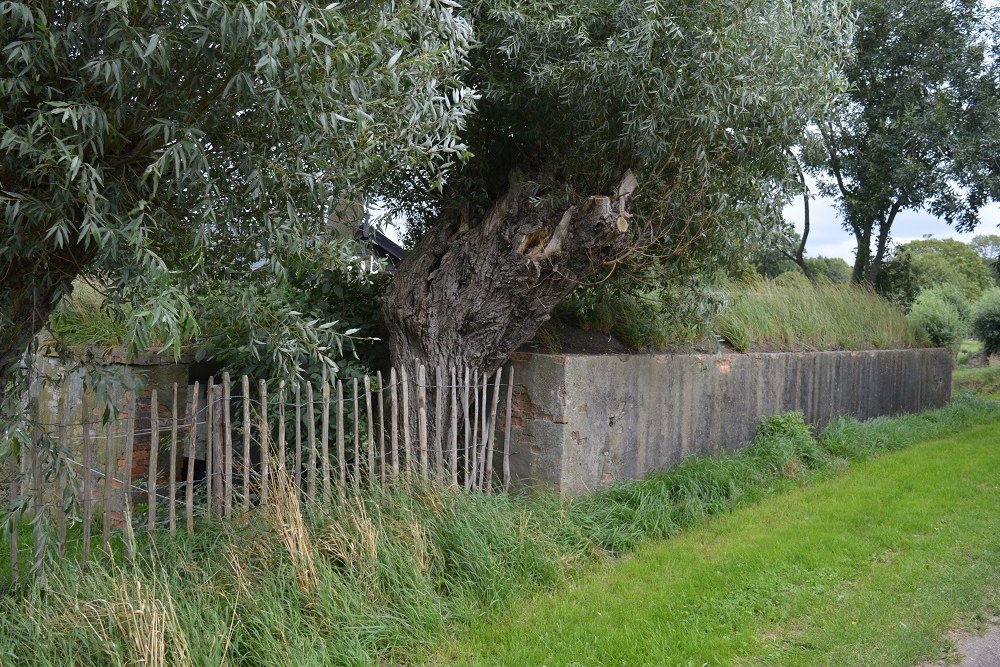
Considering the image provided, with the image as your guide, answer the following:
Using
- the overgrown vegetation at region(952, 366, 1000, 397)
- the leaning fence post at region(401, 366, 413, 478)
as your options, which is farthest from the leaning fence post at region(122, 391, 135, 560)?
the overgrown vegetation at region(952, 366, 1000, 397)

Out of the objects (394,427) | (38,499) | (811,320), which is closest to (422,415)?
(394,427)

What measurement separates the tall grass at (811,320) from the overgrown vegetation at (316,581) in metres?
4.32

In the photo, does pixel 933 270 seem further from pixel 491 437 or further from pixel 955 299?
pixel 491 437

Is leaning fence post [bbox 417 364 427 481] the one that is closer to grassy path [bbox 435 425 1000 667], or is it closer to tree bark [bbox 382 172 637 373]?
tree bark [bbox 382 172 637 373]

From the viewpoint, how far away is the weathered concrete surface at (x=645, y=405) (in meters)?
6.75

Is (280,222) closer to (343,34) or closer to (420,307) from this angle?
(343,34)

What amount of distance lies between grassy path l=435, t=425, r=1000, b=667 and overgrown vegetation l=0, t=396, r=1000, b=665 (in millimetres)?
276

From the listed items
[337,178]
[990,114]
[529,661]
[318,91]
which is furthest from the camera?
[990,114]

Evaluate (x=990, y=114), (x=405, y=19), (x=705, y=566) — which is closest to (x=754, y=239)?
(x=705, y=566)

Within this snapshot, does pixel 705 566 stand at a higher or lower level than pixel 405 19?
lower

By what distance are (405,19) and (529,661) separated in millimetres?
3556

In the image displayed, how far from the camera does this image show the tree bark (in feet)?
20.6

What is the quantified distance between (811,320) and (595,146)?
645cm

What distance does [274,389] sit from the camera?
6027 millimetres
